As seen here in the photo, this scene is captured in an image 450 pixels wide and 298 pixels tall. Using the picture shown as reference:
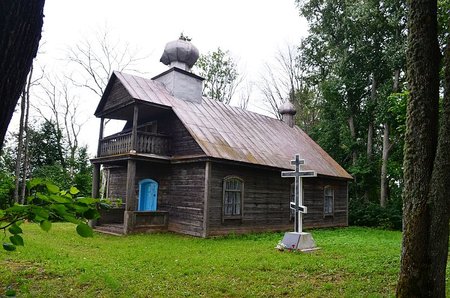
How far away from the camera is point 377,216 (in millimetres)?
20500

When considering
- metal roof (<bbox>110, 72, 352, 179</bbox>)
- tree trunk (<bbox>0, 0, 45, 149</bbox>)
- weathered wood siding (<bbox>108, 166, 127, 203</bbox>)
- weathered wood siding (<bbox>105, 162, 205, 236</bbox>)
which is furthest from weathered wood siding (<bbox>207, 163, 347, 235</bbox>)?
tree trunk (<bbox>0, 0, 45, 149</bbox>)

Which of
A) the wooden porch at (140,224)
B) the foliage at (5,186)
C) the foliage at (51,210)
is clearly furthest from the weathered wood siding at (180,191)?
the foliage at (51,210)

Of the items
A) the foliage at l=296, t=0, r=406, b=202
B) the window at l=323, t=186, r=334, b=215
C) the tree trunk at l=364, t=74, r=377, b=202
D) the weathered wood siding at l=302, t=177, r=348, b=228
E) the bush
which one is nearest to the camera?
the weathered wood siding at l=302, t=177, r=348, b=228

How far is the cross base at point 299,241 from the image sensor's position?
1002cm

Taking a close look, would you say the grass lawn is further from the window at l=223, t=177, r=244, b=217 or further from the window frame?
the window at l=223, t=177, r=244, b=217

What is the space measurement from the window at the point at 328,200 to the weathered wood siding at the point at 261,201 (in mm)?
301

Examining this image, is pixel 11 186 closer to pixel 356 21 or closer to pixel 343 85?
→ pixel 343 85

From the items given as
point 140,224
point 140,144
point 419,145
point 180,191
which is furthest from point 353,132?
point 419,145

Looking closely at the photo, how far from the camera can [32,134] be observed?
26297 millimetres

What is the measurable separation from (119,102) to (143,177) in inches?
122

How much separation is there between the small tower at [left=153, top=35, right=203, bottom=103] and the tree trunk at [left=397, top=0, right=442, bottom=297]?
12.2 metres

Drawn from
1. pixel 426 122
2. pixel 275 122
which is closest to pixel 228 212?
pixel 275 122

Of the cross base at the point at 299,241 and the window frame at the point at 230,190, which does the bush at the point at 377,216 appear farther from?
the cross base at the point at 299,241

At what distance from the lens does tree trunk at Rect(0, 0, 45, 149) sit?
4.89 ft
